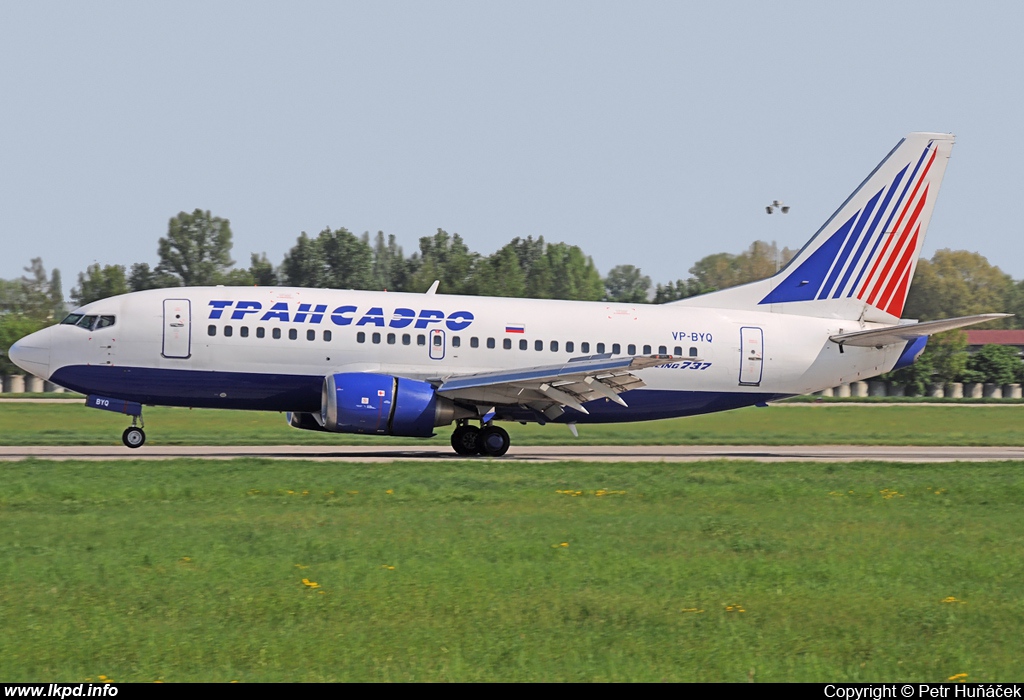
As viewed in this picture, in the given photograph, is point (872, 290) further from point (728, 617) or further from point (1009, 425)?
point (728, 617)

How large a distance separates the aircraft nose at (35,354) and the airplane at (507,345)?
0.14 ft

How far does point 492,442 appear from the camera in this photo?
3000 centimetres

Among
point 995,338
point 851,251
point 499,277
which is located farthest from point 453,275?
point 995,338

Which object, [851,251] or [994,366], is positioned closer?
[851,251]

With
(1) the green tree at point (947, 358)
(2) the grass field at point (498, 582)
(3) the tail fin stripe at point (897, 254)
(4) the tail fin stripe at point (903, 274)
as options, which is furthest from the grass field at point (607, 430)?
(1) the green tree at point (947, 358)

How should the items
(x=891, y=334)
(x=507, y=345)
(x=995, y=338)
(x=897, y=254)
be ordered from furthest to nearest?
(x=995, y=338)
(x=897, y=254)
(x=891, y=334)
(x=507, y=345)

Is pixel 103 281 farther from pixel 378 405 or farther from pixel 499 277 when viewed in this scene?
pixel 378 405

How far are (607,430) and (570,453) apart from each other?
7651 millimetres

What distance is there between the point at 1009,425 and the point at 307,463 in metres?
30.4

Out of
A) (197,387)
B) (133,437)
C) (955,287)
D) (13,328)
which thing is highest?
(955,287)

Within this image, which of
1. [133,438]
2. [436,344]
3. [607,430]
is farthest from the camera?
[607,430]

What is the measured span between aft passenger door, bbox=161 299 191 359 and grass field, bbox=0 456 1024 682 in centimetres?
725

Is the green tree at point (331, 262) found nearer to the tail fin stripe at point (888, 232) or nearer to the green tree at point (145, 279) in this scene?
the green tree at point (145, 279)

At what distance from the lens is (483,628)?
35.2 ft
